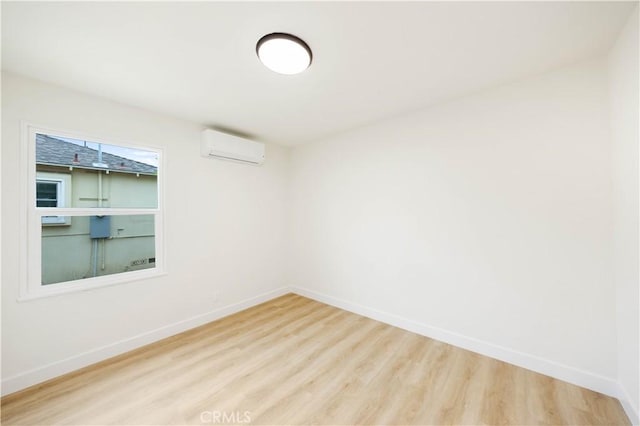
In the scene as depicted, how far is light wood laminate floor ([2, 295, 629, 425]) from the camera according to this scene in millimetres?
1590

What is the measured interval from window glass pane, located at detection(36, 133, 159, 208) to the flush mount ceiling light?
1.84 metres

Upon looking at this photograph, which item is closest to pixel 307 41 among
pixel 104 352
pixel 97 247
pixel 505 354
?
pixel 97 247

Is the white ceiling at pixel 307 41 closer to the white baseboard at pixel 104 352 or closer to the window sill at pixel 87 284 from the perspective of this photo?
the window sill at pixel 87 284

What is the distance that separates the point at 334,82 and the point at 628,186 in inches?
85.2

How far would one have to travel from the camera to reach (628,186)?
151 cm

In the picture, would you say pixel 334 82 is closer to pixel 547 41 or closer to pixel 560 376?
pixel 547 41

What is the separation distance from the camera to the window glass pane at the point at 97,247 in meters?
2.10

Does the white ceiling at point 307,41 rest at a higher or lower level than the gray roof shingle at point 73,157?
higher

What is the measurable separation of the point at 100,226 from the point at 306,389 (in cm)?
248

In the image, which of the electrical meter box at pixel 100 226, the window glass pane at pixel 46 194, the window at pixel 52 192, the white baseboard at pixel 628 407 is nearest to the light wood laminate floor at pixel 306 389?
the white baseboard at pixel 628 407

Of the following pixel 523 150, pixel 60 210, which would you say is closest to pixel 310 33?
pixel 523 150

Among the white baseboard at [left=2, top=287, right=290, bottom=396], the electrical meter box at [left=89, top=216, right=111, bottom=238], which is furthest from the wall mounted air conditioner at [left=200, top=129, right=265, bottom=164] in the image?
the white baseboard at [left=2, top=287, right=290, bottom=396]

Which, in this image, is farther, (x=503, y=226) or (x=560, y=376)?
(x=503, y=226)

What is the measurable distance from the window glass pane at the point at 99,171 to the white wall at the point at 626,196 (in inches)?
155
